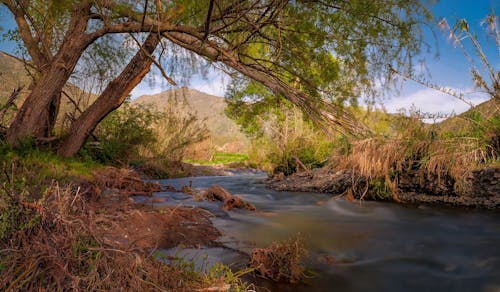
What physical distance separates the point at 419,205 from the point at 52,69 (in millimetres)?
8048

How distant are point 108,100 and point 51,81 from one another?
1.24m

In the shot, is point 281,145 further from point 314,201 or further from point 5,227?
point 5,227

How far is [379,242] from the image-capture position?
4.29 metres

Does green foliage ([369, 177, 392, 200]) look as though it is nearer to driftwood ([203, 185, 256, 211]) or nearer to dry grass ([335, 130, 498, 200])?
dry grass ([335, 130, 498, 200])

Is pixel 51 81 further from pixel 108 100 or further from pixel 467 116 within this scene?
pixel 467 116

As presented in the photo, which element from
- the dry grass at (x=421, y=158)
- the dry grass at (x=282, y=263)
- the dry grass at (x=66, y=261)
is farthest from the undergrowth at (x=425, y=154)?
the dry grass at (x=66, y=261)

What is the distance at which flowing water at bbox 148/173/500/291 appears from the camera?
3129mm

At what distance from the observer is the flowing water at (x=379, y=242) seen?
313 cm

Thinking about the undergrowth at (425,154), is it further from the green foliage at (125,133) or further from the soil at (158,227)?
the green foliage at (125,133)

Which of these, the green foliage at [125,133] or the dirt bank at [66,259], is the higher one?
the green foliage at [125,133]

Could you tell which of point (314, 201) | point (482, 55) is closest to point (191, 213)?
point (314, 201)

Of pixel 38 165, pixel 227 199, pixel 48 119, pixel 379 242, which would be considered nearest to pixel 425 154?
pixel 379 242

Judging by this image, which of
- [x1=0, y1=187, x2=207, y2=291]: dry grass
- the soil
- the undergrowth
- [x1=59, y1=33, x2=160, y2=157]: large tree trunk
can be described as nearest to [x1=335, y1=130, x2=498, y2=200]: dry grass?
the undergrowth

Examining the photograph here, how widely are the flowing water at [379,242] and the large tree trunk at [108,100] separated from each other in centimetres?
318
